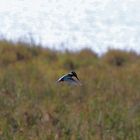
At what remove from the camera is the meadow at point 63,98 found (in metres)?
4.34

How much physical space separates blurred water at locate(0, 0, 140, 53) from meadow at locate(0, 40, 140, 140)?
232 millimetres

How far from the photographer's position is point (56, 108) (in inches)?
216

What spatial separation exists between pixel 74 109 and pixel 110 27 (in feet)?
16.5

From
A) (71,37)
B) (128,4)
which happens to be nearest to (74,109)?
(71,37)

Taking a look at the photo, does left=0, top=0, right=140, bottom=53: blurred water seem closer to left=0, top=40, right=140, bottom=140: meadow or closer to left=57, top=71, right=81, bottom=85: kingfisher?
left=0, top=40, right=140, bottom=140: meadow

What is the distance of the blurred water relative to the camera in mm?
8930

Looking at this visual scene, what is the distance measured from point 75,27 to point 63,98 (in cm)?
352

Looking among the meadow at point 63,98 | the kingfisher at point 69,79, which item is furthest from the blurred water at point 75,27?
the kingfisher at point 69,79

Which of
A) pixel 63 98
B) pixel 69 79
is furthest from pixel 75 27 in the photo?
pixel 69 79

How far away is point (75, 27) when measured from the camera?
31.6 ft

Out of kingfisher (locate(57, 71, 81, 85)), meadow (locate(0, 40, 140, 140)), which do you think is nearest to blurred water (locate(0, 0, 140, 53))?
meadow (locate(0, 40, 140, 140))

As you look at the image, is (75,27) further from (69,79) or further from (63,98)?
(69,79)

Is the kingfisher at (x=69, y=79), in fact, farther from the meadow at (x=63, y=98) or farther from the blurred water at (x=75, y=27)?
the blurred water at (x=75, y=27)

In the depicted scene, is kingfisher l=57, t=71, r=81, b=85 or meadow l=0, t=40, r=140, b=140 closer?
kingfisher l=57, t=71, r=81, b=85
